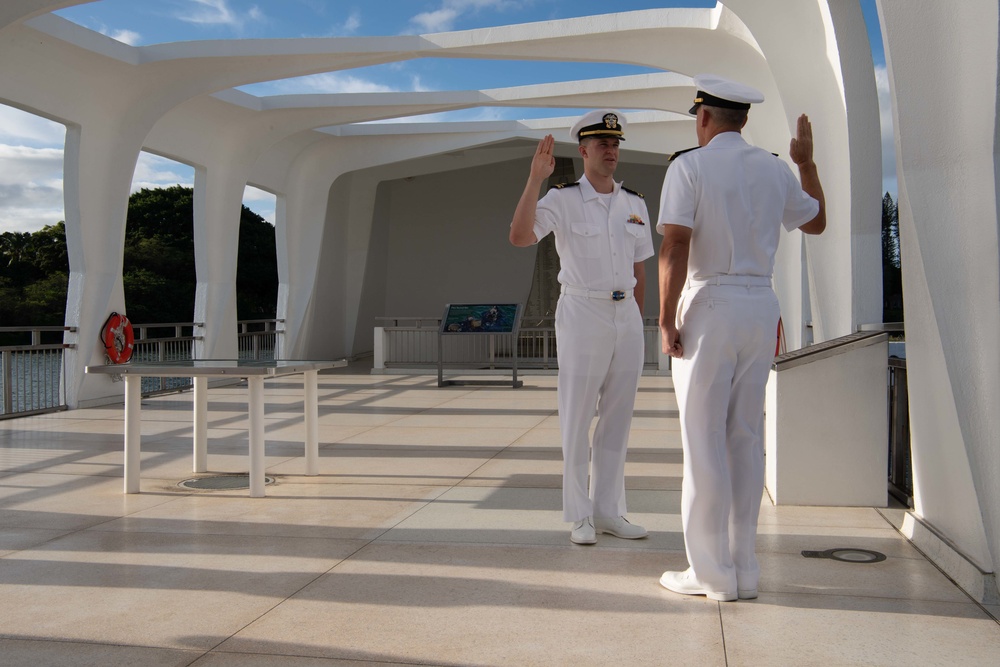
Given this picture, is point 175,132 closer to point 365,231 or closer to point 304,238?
point 304,238

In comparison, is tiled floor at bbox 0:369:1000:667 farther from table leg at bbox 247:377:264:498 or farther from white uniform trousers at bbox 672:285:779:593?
white uniform trousers at bbox 672:285:779:593

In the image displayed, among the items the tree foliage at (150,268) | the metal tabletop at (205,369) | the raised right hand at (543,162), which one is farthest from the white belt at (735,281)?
the tree foliage at (150,268)

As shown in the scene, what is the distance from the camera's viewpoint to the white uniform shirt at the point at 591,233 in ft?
14.7

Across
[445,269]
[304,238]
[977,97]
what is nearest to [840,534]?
[977,97]

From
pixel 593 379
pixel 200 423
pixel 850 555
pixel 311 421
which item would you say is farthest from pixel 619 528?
pixel 200 423

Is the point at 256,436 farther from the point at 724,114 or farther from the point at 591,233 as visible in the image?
the point at 724,114

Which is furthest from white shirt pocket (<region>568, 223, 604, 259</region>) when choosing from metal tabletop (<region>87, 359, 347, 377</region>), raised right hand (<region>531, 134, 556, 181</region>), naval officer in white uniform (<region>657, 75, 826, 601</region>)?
metal tabletop (<region>87, 359, 347, 377</region>)

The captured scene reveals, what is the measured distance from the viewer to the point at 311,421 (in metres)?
6.51

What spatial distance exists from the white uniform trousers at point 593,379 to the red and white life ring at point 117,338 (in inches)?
371

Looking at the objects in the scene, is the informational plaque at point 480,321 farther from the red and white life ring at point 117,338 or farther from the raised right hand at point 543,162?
the raised right hand at point 543,162

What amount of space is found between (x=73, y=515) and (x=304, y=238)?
47.7 feet

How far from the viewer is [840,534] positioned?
480 centimetres

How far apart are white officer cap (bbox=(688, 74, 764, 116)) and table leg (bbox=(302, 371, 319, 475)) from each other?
3.55m

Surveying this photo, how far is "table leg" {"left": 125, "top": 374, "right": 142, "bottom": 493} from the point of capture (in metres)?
6.00
